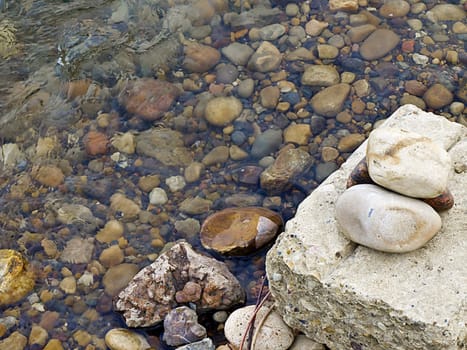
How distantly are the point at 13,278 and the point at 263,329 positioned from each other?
143 cm

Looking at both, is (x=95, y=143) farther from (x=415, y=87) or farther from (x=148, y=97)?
(x=415, y=87)

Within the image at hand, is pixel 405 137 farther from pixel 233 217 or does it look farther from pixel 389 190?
pixel 233 217

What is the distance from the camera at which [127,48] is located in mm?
4898

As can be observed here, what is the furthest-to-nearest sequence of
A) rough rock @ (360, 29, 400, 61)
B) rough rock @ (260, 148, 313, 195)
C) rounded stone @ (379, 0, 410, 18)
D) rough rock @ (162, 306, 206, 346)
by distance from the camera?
1. rounded stone @ (379, 0, 410, 18)
2. rough rock @ (360, 29, 400, 61)
3. rough rock @ (260, 148, 313, 195)
4. rough rock @ (162, 306, 206, 346)

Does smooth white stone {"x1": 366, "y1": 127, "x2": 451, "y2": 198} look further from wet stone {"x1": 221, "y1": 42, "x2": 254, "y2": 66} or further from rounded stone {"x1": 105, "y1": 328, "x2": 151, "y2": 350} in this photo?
wet stone {"x1": 221, "y1": 42, "x2": 254, "y2": 66}

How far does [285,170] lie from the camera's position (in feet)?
13.1

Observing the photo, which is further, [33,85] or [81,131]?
[33,85]

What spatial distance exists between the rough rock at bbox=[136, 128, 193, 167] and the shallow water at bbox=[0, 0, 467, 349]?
0.04m

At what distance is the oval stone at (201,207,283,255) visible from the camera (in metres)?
3.62

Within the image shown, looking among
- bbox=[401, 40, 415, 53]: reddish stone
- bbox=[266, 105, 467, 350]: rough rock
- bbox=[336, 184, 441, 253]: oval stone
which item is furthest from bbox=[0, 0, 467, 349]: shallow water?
bbox=[336, 184, 441, 253]: oval stone

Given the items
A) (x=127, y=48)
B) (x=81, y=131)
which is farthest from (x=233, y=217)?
(x=127, y=48)

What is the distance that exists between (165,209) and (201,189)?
0.25m

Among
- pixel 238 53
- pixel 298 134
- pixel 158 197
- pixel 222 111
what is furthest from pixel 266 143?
pixel 238 53

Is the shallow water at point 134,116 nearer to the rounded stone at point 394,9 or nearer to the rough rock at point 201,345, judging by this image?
the rounded stone at point 394,9
